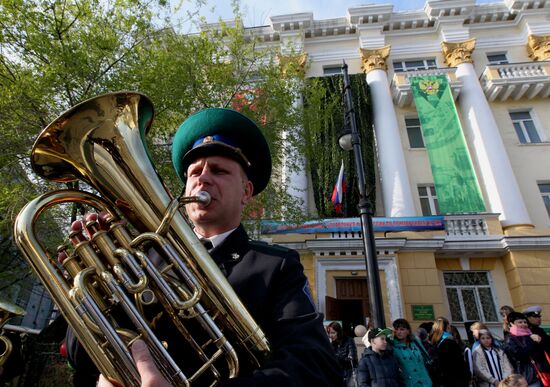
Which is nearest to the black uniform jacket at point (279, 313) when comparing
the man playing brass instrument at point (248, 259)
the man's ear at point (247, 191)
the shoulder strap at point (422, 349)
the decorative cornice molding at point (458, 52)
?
the man playing brass instrument at point (248, 259)

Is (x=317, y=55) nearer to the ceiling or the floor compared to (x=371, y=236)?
nearer to the ceiling

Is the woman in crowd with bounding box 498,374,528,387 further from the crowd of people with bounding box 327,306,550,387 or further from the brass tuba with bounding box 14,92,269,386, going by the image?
the brass tuba with bounding box 14,92,269,386

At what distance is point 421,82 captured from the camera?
15.9 metres

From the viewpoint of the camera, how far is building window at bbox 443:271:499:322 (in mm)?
12305

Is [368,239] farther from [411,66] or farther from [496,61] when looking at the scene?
[496,61]

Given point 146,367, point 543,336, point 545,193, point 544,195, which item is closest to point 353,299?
point 543,336

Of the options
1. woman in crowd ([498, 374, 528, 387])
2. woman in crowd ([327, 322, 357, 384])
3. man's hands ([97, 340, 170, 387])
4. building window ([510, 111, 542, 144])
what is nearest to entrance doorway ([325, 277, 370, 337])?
woman in crowd ([327, 322, 357, 384])

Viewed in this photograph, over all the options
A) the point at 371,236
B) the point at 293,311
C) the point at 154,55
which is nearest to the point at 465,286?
the point at 371,236

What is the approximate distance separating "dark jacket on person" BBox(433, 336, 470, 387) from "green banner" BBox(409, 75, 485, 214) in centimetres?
884

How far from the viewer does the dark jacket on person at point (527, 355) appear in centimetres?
466

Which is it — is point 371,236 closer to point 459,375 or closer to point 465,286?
point 459,375

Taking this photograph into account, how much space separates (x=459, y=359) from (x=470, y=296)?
29.3 ft

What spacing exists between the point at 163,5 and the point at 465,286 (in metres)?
13.7

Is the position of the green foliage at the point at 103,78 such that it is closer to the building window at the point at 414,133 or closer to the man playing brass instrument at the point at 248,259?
the man playing brass instrument at the point at 248,259
